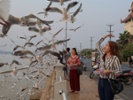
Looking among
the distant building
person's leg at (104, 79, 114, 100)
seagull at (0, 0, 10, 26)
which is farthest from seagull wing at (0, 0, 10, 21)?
the distant building

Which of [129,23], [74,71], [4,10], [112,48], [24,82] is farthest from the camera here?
[129,23]

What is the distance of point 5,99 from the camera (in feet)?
58.2

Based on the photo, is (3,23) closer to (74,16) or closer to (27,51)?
(74,16)

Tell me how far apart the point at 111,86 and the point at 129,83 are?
32.4 feet

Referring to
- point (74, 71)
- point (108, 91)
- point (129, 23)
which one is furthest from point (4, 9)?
point (129, 23)

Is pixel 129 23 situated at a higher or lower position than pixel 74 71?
higher

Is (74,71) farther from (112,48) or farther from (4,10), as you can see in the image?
(4,10)

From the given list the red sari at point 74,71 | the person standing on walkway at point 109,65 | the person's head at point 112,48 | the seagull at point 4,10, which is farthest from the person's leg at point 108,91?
the red sari at point 74,71

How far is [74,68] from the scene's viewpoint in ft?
27.7

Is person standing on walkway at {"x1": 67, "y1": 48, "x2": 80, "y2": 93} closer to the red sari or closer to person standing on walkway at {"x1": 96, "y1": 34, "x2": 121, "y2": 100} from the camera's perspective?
the red sari

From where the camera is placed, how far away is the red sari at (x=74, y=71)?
8039 mm

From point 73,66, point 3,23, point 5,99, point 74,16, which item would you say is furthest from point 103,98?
point 5,99

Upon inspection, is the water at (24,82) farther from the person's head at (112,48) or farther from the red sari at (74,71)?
the person's head at (112,48)

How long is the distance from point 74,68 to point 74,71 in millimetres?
172
